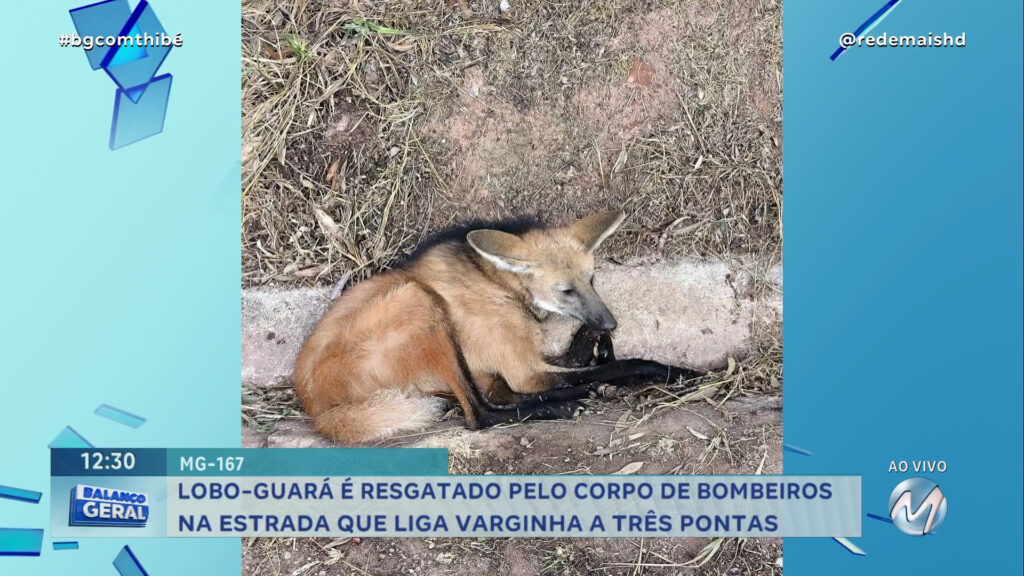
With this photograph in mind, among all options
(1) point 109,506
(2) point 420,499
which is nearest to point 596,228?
(2) point 420,499

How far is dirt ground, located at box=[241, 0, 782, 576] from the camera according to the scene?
124 inches

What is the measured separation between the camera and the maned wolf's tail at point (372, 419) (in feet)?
9.71

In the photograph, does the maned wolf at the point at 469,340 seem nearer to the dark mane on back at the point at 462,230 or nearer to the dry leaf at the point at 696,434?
the dark mane on back at the point at 462,230

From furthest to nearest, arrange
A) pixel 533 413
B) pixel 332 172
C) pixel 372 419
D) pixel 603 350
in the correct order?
pixel 603 350 → pixel 332 172 → pixel 533 413 → pixel 372 419

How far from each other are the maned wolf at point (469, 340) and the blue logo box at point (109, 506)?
805 millimetres

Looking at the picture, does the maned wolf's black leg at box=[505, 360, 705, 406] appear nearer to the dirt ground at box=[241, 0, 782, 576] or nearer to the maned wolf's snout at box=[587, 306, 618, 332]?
the dirt ground at box=[241, 0, 782, 576]

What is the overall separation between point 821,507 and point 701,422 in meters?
0.64

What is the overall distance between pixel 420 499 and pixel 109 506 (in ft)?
4.50

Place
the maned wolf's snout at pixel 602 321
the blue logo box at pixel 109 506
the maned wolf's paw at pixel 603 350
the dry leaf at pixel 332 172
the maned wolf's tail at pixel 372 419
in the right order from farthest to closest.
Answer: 1. the maned wolf's paw at pixel 603 350
2. the dry leaf at pixel 332 172
3. the maned wolf's snout at pixel 602 321
4. the maned wolf's tail at pixel 372 419
5. the blue logo box at pixel 109 506

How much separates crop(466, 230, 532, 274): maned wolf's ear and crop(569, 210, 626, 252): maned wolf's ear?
0.30m

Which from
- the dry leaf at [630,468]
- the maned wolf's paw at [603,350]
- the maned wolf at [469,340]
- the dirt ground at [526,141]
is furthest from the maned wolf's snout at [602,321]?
the dry leaf at [630,468]

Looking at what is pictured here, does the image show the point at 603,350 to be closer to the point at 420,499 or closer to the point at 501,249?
the point at 501,249

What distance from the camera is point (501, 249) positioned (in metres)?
3.05

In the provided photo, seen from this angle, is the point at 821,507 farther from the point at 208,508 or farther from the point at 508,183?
the point at 208,508
